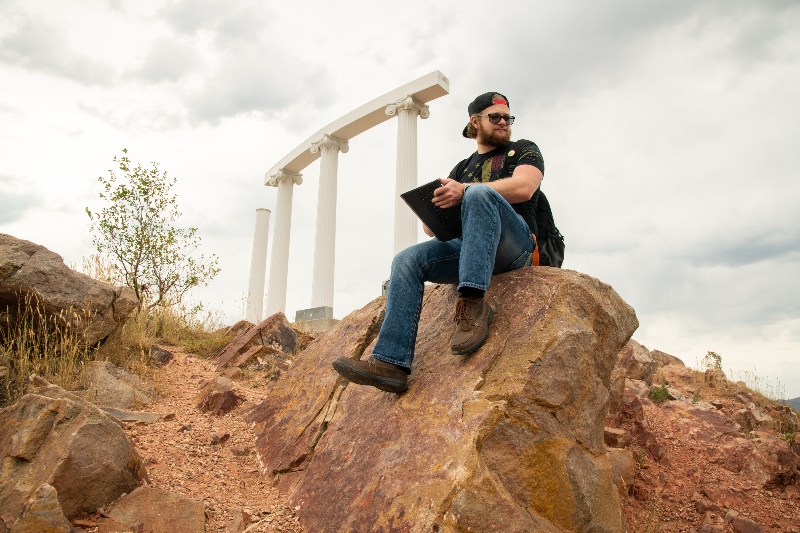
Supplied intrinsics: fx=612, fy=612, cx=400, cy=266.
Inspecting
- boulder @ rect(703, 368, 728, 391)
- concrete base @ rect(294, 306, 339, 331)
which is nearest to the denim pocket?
boulder @ rect(703, 368, 728, 391)

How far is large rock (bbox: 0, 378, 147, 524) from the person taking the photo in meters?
2.96

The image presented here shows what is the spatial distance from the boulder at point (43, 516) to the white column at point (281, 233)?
18.9 meters

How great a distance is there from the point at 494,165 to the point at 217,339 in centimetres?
467

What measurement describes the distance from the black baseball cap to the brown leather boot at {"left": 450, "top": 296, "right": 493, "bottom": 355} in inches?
57.0

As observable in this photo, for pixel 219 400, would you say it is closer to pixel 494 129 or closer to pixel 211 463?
pixel 211 463

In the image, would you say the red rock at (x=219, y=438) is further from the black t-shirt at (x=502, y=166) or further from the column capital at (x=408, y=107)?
the column capital at (x=408, y=107)

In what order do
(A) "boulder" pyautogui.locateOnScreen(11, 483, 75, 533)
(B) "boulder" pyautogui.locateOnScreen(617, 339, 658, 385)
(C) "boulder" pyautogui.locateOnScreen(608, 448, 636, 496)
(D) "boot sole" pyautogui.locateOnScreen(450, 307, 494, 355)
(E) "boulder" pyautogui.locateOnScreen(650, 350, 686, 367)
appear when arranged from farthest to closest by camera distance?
(E) "boulder" pyautogui.locateOnScreen(650, 350, 686, 367) < (B) "boulder" pyautogui.locateOnScreen(617, 339, 658, 385) < (C) "boulder" pyautogui.locateOnScreen(608, 448, 636, 496) < (D) "boot sole" pyautogui.locateOnScreen(450, 307, 494, 355) < (A) "boulder" pyautogui.locateOnScreen(11, 483, 75, 533)

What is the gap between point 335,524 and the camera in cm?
294

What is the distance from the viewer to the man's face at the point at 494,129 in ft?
13.0

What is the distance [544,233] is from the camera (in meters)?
3.98

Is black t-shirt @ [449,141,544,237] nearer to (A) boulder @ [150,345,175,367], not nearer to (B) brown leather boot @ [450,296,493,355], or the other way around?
(B) brown leather boot @ [450,296,493,355]

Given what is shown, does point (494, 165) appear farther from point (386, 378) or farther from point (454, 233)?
point (386, 378)

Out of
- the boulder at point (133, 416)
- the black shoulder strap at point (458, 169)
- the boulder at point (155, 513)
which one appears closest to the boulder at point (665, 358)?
the black shoulder strap at point (458, 169)

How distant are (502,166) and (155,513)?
2.78 metres
